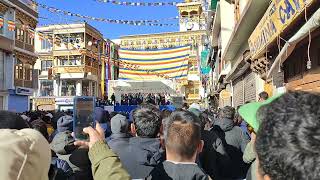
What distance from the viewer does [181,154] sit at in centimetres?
269

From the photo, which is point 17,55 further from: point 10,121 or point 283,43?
point 10,121

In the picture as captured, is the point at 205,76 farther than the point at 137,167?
Yes

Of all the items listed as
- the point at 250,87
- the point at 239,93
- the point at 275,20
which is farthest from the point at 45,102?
the point at 275,20

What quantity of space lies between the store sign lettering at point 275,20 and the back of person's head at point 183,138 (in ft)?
8.70

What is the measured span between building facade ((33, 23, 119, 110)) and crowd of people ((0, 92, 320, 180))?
1835 inches

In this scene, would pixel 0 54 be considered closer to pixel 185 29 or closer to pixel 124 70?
pixel 124 70

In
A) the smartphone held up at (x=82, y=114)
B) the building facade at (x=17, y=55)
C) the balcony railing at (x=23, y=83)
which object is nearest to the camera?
the smartphone held up at (x=82, y=114)

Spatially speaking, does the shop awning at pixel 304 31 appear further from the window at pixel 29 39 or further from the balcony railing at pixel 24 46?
the window at pixel 29 39

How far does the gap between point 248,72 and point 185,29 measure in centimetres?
5343

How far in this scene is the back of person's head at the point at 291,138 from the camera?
119 cm

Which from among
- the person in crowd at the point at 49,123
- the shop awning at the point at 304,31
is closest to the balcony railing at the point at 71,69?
the person in crowd at the point at 49,123

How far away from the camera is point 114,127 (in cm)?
419

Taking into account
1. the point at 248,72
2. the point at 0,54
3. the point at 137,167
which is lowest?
the point at 137,167

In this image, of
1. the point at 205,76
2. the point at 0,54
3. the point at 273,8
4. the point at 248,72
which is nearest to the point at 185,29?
the point at 205,76
